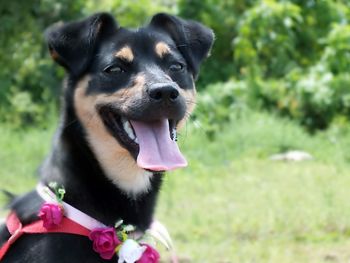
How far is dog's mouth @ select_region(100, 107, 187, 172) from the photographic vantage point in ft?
11.2

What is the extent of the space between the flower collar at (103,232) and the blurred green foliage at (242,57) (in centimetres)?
630

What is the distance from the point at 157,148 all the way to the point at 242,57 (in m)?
7.52

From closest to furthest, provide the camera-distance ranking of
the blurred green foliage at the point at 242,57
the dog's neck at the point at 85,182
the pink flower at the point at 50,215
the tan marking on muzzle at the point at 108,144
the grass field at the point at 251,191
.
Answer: the pink flower at the point at 50,215 < the dog's neck at the point at 85,182 < the tan marking on muzzle at the point at 108,144 < the grass field at the point at 251,191 < the blurred green foliage at the point at 242,57

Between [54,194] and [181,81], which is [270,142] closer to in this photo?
[181,81]

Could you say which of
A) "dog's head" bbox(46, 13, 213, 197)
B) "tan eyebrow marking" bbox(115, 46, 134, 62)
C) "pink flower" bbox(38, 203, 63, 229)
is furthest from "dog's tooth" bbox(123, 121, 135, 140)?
"pink flower" bbox(38, 203, 63, 229)

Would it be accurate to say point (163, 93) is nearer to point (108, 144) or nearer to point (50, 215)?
point (108, 144)

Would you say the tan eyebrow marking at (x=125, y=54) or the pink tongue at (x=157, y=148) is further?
the tan eyebrow marking at (x=125, y=54)

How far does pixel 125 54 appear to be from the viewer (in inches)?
141

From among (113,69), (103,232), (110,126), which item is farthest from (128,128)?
(103,232)

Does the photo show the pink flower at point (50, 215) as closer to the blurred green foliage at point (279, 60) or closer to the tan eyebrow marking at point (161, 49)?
the tan eyebrow marking at point (161, 49)

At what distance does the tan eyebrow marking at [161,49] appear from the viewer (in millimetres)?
3693

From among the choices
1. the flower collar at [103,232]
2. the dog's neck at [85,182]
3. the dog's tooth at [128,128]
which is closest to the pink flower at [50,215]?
the flower collar at [103,232]

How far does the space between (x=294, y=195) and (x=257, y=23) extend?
4.48 meters

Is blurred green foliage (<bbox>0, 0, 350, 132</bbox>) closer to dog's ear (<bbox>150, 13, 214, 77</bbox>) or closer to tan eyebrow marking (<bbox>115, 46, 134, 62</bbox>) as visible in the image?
dog's ear (<bbox>150, 13, 214, 77</bbox>)
